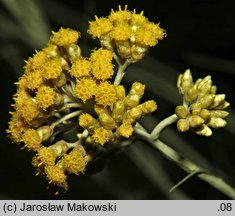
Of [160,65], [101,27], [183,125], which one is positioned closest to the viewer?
[183,125]

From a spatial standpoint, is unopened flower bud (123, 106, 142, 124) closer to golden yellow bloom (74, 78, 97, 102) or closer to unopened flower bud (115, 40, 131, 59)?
golden yellow bloom (74, 78, 97, 102)

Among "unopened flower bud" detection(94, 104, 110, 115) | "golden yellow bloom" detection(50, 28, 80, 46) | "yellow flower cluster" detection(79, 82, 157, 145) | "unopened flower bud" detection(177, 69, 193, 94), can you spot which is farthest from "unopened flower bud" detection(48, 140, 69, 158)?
"unopened flower bud" detection(177, 69, 193, 94)

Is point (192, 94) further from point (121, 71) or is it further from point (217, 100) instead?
point (121, 71)

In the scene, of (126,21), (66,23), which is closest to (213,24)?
(66,23)

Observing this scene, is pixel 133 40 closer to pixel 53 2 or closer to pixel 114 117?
pixel 114 117

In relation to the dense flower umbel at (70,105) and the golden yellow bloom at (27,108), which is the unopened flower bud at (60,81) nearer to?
the dense flower umbel at (70,105)

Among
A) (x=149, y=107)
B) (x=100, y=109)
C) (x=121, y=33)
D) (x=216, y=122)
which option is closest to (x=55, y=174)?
(x=100, y=109)
